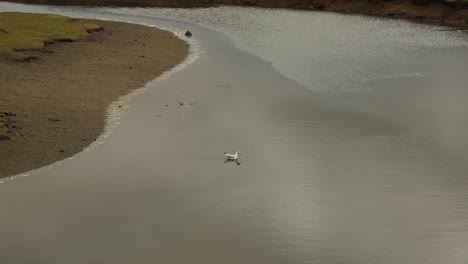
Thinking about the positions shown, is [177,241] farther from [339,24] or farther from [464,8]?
[464,8]

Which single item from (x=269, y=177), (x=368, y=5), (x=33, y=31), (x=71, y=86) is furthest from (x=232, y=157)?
(x=368, y=5)

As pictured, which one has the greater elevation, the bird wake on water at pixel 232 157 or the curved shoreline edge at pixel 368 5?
the curved shoreline edge at pixel 368 5

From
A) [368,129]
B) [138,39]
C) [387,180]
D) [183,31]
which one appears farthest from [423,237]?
[183,31]

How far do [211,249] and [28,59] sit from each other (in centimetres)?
2583

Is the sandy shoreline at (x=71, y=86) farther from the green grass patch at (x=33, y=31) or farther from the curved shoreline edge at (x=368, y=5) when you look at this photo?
the curved shoreline edge at (x=368, y=5)

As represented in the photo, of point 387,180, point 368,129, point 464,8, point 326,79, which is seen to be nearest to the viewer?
point 387,180

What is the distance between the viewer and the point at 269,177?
84.7ft

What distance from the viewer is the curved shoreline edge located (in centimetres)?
6103

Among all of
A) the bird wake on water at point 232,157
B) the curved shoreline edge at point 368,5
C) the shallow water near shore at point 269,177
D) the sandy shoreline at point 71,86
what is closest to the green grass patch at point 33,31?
the sandy shoreline at point 71,86

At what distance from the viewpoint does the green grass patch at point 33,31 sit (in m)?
44.4

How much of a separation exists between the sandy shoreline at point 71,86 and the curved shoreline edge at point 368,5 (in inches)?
700

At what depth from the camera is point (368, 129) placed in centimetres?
3122

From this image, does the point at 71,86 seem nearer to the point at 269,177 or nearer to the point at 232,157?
the point at 232,157

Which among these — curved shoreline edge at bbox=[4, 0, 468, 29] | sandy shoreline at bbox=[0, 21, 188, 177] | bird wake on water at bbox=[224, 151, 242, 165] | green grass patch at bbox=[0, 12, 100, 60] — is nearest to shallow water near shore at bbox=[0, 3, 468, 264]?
bird wake on water at bbox=[224, 151, 242, 165]
